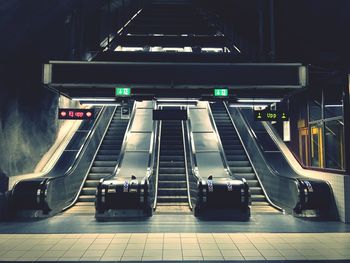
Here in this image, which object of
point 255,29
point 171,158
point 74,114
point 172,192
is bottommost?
point 172,192

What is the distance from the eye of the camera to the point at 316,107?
34.0ft

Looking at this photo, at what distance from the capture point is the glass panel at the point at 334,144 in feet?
31.8

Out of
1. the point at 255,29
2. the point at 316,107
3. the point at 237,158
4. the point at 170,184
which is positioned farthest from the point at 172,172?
the point at 255,29

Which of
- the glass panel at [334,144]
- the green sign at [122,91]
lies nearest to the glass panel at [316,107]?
the glass panel at [334,144]

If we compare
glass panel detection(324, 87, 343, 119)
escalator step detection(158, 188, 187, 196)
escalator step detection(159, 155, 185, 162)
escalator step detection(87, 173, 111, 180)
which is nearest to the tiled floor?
escalator step detection(158, 188, 187, 196)

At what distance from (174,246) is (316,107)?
734 centimetres

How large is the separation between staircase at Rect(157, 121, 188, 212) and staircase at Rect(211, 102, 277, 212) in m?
A: 1.88

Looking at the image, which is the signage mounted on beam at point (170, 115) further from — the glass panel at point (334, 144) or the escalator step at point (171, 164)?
the glass panel at point (334, 144)

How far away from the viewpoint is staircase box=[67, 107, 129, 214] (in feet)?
31.0

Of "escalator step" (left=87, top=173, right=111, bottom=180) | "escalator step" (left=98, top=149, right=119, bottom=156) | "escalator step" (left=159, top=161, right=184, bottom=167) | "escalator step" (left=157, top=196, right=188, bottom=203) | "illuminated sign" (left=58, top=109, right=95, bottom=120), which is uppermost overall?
"illuminated sign" (left=58, top=109, right=95, bottom=120)

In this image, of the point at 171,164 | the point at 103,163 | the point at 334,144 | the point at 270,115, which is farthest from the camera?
the point at 171,164

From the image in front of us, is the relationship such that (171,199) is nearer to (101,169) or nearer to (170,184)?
(170,184)

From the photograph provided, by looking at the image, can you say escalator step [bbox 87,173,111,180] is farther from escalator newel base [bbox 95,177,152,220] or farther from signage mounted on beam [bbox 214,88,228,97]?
signage mounted on beam [bbox 214,88,228,97]

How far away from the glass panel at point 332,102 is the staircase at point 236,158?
316 centimetres
